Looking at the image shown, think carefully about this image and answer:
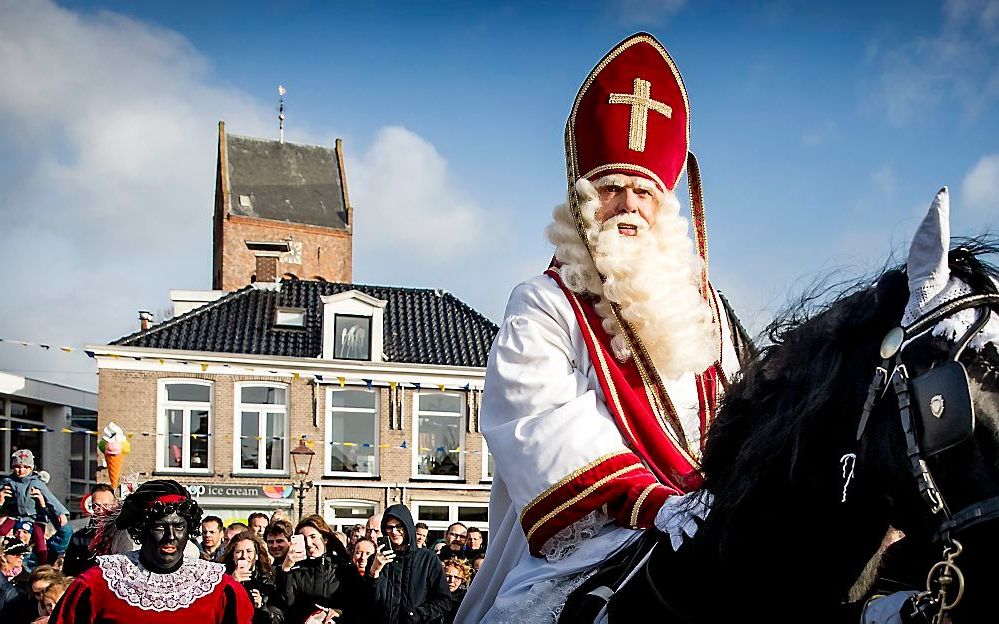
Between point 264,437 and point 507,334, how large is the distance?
2264 cm

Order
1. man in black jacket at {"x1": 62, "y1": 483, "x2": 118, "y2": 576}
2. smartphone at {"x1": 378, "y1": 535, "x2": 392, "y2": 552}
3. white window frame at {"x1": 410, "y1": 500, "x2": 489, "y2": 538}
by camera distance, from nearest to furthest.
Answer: man in black jacket at {"x1": 62, "y1": 483, "x2": 118, "y2": 576}
smartphone at {"x1": 378, "y1": 535, "x2": 392, "y2": 552}
white window frame at {"x1": 410, "y1": 500, "x2": 489, "y2": 538}

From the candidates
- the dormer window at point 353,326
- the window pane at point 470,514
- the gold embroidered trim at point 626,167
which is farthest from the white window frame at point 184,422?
the gold embroidered trim at point 626,167

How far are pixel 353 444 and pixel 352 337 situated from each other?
2610 millimetres

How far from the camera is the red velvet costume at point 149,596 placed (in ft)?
19.0

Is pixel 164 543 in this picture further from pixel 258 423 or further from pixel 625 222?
pixel 258 423

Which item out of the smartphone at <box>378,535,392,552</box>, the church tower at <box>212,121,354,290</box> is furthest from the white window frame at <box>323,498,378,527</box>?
the smartphone at <box>378,535,392,552</box>

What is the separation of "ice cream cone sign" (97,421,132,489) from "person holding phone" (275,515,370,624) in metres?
12.6

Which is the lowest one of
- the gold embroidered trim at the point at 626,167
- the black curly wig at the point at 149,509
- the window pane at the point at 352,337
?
the black curly wig at the point at 149,509

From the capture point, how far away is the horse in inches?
63.3

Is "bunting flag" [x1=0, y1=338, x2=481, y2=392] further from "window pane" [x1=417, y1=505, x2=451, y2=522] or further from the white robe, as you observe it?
the white robe

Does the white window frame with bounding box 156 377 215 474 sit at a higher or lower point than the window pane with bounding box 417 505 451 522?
higher

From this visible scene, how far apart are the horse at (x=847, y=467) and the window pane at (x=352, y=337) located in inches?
937

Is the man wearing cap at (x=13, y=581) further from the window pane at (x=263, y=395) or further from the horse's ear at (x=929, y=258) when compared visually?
the window pane at (x=263, y=395)

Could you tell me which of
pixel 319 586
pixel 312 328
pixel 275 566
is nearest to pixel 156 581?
pixel 319 586
